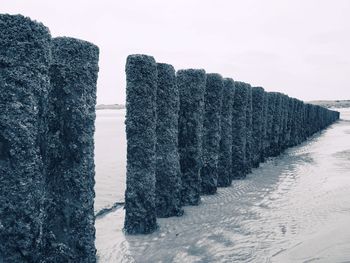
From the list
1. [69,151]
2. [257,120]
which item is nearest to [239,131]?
[257,120]

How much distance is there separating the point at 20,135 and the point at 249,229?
3.10 metres

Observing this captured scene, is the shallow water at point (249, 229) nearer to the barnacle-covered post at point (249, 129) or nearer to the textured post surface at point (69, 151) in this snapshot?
the textured post surface at point (69, 151)

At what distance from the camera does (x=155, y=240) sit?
14.6ft

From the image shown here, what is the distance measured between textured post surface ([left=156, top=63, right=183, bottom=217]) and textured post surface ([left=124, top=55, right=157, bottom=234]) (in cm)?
47

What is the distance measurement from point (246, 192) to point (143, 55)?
136 inches

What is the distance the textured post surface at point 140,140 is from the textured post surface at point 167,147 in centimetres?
47

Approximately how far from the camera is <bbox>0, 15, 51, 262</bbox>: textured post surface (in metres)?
2.46

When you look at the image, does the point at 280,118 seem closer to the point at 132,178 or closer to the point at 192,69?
the point at 192,69

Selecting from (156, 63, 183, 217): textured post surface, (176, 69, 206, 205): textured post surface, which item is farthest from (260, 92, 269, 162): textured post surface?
(156, 63, 183, 217): textured post surface

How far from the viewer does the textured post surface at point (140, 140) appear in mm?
4516

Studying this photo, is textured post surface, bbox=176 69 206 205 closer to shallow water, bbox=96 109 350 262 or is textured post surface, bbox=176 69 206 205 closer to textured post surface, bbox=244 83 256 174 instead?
shallow water, bbox=96 109 350 262

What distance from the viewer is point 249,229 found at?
4828mm

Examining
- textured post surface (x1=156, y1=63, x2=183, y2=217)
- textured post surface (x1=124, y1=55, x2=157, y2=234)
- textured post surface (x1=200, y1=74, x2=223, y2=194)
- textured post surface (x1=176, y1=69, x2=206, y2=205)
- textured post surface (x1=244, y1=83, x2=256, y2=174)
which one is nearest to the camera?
textured post surface (x1=124, y1=55, x2=157, y2=234)

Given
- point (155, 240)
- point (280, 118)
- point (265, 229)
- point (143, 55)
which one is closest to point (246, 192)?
point (265, 229)
